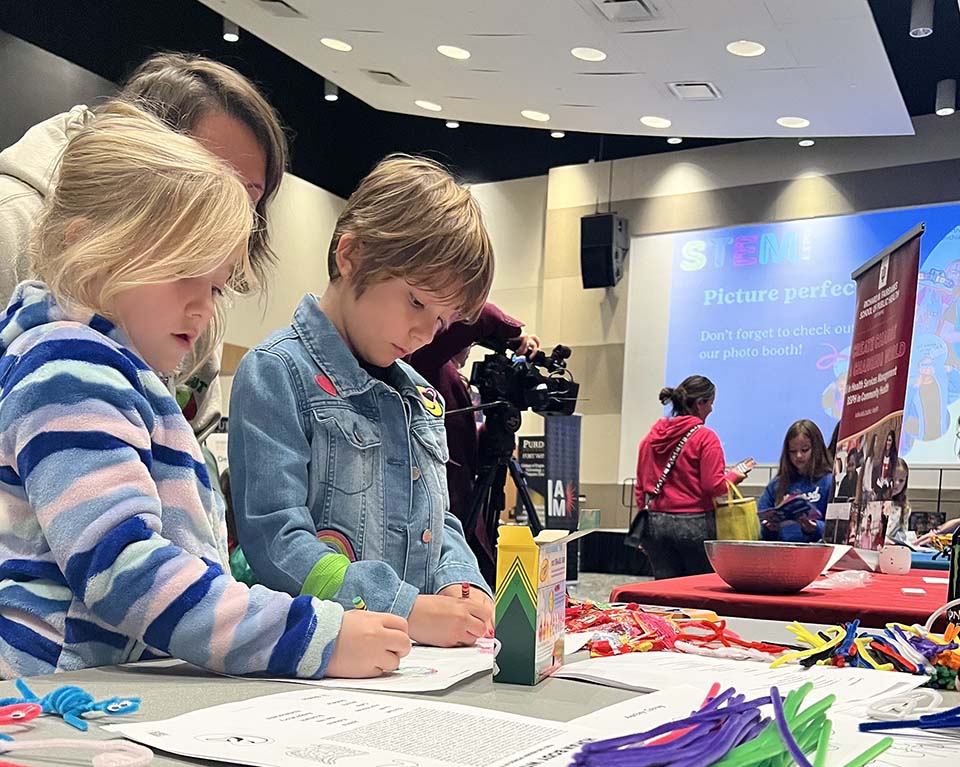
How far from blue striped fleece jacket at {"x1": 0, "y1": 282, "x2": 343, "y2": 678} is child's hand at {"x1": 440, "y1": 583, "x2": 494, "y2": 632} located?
0.96 ft

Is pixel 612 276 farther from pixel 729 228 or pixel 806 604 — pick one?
pixel 806 604

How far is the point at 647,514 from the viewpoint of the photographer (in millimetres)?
4406

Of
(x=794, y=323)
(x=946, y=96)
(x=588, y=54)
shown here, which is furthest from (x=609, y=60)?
(x=794, y=323)

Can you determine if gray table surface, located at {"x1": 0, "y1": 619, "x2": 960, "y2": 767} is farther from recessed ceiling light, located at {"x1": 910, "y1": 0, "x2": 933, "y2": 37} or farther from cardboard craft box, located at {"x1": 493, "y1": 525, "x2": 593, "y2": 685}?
recessed ceiling light, located at {"x1": 910, "y1": 0, "x2": 933, "y2": 37}

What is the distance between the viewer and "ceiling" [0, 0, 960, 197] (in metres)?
5.37

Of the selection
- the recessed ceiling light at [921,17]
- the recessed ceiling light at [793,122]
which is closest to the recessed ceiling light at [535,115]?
the recessed ceiling light at [793,122]

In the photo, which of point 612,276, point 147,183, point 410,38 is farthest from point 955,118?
point 147,183

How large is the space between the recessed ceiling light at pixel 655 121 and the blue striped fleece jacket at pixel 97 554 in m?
6.07

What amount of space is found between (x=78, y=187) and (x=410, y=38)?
4846 mm

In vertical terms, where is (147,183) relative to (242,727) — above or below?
above

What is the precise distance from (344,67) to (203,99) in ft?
16.3

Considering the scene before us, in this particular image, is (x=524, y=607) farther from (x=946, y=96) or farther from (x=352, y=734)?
(x=946, y=96)

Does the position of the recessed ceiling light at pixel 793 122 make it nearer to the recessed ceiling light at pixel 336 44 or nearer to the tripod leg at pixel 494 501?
the recessed ceiling light at pixel 336 44

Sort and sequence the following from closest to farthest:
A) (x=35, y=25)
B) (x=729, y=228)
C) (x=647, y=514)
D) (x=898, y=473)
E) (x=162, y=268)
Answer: (x=162, y=268) < (x=898, y=473) < (x=647, y=514) < (x=35, y=25) < (x=729, y=228)
